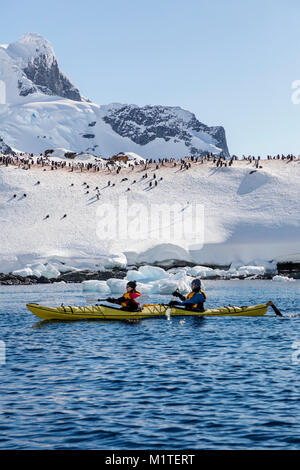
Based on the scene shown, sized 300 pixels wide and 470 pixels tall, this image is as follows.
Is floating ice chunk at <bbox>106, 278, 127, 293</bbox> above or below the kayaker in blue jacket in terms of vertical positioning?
below

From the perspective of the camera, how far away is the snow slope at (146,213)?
250ft

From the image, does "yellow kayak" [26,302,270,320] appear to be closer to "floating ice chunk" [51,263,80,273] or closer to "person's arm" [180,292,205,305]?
"person's arm" [180,292,205,305]

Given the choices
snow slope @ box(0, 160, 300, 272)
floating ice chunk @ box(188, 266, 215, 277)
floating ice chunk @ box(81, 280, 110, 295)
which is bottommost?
floating ice chunk @ box(81, 280, 110, 295)

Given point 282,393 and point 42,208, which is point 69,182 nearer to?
point 42,208

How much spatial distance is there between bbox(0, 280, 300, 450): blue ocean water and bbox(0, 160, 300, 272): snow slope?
4871 centimetres

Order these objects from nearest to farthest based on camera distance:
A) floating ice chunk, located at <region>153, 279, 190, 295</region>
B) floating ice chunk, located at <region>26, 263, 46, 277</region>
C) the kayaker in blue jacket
A: the kayaker in blue jacket
floating ice chunk, located at <region>153, 279, 190, 295</region>
floating ice chunk, located at <region>26, 263, 46, 277</region>

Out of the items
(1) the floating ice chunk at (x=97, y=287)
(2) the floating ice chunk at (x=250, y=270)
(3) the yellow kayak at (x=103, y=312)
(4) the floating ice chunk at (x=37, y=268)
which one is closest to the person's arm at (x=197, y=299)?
(3) the yellow kayak at (x=103, y=312)

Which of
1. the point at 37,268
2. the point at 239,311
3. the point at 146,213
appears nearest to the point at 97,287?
A: the point at 37,268

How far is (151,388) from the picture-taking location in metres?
15.3

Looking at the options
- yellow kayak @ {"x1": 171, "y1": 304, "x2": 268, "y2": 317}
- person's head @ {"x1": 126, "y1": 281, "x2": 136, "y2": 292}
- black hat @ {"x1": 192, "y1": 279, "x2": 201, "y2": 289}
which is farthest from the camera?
yellow kayak @ {"x1": 171, "y1": 304, "x2": 268, "y2": 317}

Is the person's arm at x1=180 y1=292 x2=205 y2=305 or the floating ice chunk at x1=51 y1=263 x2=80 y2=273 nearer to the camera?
the person's arm at x1=180 y1=292 x2=205 y2=305

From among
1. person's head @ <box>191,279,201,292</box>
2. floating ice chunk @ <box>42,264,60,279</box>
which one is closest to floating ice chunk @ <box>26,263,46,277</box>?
floating ice chunk @ <box>42,264,60,279</box>

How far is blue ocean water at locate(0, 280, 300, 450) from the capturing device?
11586 millimetres
